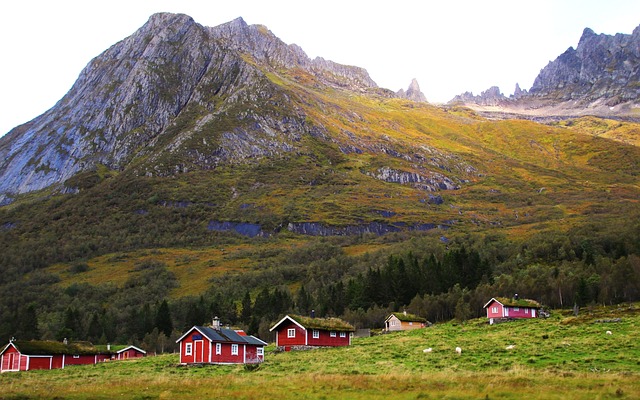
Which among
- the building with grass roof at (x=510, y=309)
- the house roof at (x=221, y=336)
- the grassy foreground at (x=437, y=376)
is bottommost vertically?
the grassy foreground at (x=437, y=376)

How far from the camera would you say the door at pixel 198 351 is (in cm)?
5509

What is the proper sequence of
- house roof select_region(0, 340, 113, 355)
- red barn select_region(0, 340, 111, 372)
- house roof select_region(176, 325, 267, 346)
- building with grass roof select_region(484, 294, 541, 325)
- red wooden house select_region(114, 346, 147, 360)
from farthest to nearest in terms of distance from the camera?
building with grass roof select_region(484, 294, 541, 325) < red wooden house select_region(114, 346, 147, 360) < house roof select_region(0, 340, 113, 355) < red barn select_region(0, 340, 111, 372) < house roof select_region(176, 325, 267, 346)

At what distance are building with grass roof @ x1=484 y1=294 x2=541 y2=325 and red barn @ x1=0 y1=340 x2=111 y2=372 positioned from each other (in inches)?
2107

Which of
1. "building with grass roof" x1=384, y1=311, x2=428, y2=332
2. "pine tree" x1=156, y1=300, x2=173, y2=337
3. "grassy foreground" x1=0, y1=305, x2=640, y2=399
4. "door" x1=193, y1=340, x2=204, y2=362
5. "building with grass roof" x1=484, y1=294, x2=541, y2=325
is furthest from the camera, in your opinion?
"pine tree" x1=156, y1=300, x2=173, y2=337

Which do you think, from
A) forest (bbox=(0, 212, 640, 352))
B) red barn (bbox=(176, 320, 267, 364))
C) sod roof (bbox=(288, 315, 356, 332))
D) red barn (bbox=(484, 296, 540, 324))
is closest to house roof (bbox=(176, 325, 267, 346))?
red barn (bbox=(176, 320, 267, 364))

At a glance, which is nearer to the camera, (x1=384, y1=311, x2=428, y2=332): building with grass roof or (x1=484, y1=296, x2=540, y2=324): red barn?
(x1=484, y1=296, x2=540, y2=324): red barn

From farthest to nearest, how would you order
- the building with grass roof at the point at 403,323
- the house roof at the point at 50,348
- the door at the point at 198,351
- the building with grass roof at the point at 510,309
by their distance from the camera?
the building with grass roof at the point at 403,323, the building with grass roof at the point at 510,309, the house roof at the point at 50,348, the door at the point at 198,351

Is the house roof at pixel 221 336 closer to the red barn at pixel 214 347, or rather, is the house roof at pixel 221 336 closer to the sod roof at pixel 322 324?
the red barn at pixel 214 347

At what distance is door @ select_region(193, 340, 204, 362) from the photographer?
2169 inches

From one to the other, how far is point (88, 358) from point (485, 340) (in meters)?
45.6

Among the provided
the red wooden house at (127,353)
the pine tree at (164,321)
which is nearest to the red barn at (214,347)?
the red wooden house at (127,353)

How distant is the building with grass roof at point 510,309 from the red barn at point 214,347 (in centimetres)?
3905

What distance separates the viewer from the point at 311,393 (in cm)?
2894

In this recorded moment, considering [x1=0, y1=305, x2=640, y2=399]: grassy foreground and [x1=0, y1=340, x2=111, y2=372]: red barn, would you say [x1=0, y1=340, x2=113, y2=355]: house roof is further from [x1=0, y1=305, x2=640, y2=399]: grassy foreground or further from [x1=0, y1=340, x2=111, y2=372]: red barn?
[x1=0, y1=305, x2=640, y2=399]: grassy foreground
